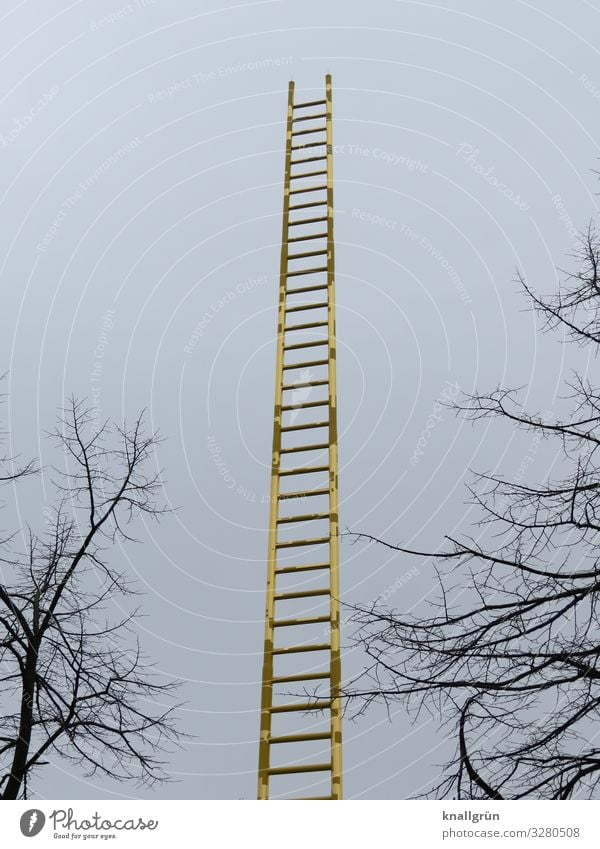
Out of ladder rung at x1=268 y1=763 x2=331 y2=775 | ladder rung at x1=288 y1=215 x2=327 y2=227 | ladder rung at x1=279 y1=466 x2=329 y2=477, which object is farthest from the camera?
ladder rung at x1=288 y1=215 x2=327 y2=227

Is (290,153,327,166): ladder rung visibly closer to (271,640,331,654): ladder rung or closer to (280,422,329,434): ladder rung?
(280,422,329,434): ladder rung

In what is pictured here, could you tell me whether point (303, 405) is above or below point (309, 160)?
below

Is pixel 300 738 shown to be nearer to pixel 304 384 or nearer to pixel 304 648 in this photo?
pixel 304 648

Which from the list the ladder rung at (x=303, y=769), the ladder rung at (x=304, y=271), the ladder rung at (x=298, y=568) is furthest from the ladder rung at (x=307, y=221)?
the ladder rung at (x=303, y=769)

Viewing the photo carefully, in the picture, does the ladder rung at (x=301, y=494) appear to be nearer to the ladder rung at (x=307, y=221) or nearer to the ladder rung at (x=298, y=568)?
the ladder rung at (x=298, y=568)

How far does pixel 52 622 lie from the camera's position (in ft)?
21.4

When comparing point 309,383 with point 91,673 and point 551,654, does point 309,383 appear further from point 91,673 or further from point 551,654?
point 551,654

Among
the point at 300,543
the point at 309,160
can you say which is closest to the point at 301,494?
the point at 300,543

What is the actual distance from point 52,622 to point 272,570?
1773 millimetres

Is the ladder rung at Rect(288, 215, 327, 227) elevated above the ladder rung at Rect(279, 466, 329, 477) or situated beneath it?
elevated above

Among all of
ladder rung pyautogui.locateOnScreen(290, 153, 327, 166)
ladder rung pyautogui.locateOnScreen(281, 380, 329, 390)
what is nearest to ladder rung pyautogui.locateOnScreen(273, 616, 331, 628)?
ladder rung pyautogui.locateOnScreen(281, 380, 329, 390)

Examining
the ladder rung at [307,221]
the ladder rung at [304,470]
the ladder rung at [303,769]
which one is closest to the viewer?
the ladder rung at [303,769]

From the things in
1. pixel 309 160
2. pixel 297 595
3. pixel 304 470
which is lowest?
pixel 297 595
